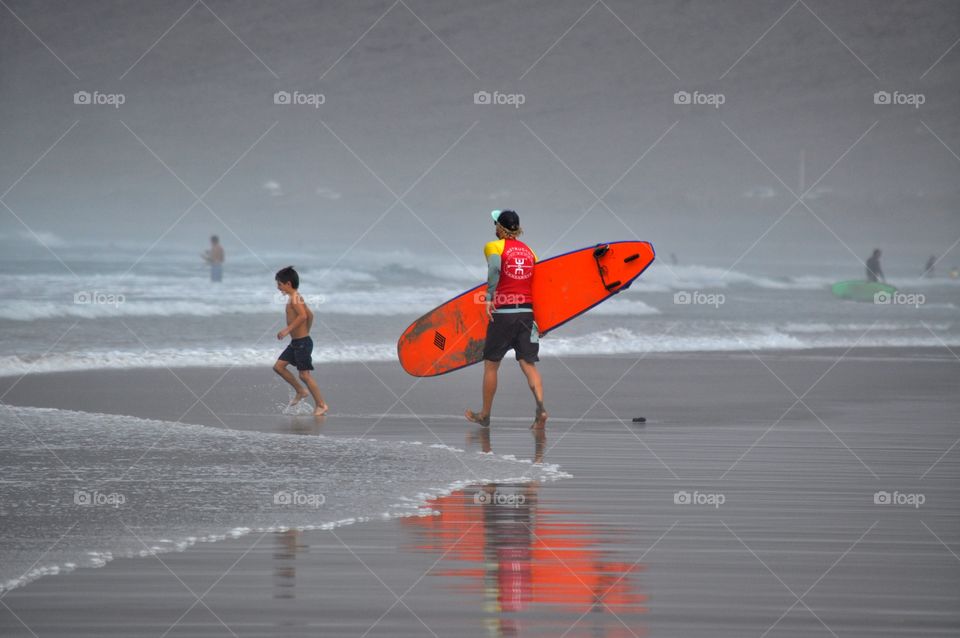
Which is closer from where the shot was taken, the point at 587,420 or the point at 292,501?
the point at 292,501

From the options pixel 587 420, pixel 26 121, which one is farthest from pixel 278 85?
pixel 587 420

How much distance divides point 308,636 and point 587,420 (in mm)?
5270

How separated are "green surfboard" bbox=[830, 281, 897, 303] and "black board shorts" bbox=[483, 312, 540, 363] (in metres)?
25.0

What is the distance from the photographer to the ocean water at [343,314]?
14.6 meters

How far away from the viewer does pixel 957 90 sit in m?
54.9

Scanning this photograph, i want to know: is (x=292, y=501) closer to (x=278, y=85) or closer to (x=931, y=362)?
(x=931, y=362)

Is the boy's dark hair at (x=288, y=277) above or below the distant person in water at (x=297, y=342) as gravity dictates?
above

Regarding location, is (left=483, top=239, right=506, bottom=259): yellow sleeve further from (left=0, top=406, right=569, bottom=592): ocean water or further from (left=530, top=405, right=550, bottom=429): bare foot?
(left=0, top=406, right=569, bottom=592): ocean water

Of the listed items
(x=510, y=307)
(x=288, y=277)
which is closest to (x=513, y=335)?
(x=510, y=307)

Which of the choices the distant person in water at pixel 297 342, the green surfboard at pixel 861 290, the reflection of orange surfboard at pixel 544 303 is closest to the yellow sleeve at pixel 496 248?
the reflection of orange surfboard at pixel 544 303

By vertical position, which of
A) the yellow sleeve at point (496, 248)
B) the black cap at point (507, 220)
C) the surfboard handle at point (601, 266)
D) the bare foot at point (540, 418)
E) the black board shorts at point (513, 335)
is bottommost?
the bare foot at point (540, 418)

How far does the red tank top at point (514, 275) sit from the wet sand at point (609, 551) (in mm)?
892

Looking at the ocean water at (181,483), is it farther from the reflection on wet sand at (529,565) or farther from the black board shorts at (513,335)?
the black board shorts at (513,335)

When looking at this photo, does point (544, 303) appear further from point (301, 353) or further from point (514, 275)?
point (301, 353)
